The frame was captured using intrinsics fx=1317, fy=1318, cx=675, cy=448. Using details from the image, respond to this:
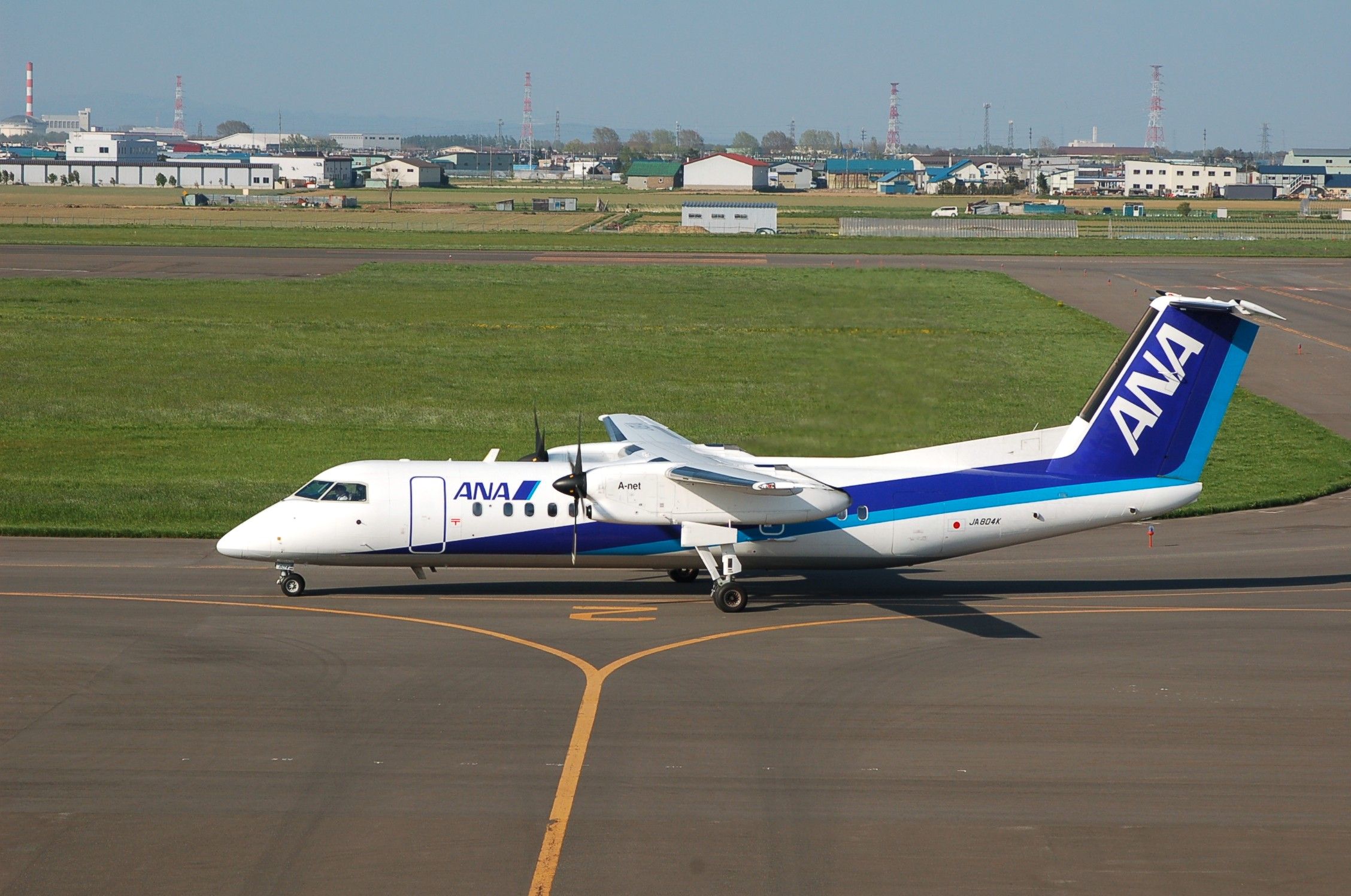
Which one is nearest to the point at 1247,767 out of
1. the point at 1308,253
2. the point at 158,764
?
the point at 158,764

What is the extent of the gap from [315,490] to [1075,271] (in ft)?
258

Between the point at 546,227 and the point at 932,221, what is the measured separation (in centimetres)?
4057

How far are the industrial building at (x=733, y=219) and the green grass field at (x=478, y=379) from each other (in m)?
A: 54.3

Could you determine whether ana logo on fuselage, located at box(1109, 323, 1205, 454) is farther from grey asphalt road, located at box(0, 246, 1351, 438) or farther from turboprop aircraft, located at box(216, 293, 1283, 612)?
grey asphalt road, located at box(0, 246, 1351, 438)

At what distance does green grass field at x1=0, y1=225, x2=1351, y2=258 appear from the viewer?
355ft

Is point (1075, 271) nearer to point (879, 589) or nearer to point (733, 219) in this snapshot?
point (733, 219)

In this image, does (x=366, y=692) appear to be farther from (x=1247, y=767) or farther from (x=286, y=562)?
(x=1247, y=767)

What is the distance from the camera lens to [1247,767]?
17484mm

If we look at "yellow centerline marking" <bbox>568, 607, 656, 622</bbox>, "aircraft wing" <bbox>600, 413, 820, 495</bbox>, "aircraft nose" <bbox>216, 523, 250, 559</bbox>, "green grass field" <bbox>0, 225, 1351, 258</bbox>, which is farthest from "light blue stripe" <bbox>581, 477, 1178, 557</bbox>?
"green grass field" <bbox>0, 225, 1351, 258</bbox>

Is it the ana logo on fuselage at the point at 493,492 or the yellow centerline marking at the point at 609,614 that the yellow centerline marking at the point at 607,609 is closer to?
the yellow centerline marking at the point at 609,614

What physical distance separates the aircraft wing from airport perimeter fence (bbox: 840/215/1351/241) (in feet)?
332

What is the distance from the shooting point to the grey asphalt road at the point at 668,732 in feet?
48.0

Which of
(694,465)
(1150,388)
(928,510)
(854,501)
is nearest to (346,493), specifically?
(694,465)

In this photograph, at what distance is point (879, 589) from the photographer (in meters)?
27.8
